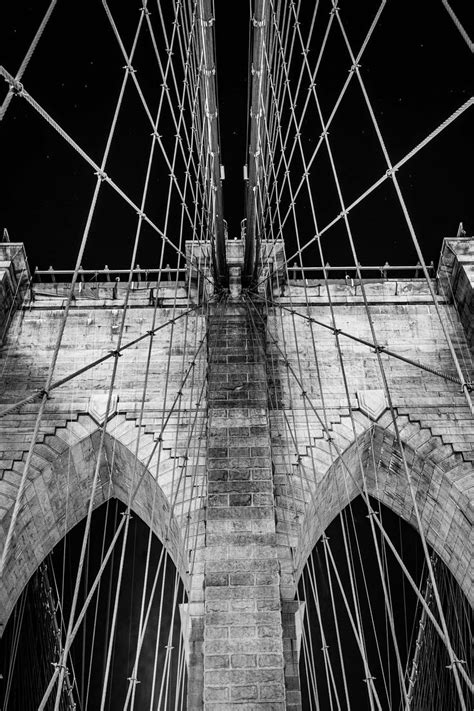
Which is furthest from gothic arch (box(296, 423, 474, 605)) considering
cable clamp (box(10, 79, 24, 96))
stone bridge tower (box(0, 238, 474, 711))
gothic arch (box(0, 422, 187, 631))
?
cable clamp (box(10, 79, 24, 96))

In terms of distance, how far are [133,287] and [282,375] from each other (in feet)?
9.44

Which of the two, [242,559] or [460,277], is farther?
[460,277]

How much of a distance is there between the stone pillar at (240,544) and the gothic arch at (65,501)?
0.84m

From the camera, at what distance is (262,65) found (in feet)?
22.0

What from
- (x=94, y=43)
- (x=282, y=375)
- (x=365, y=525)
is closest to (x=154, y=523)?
(x=282, y=375)

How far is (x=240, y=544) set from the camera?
20.5 feet

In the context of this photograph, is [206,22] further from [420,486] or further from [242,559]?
[420,486]

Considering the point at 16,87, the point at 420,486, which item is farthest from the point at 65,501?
the point at 16,87

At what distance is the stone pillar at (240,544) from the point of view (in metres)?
5.40

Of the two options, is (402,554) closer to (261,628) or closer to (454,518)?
(454,518)

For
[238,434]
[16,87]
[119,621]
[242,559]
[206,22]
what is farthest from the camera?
[119,621]

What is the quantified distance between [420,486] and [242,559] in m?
2.82

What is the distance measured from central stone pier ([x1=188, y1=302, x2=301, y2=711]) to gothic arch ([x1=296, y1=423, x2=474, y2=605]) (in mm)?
876

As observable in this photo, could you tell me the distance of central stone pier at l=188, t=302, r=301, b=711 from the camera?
17.7ft
